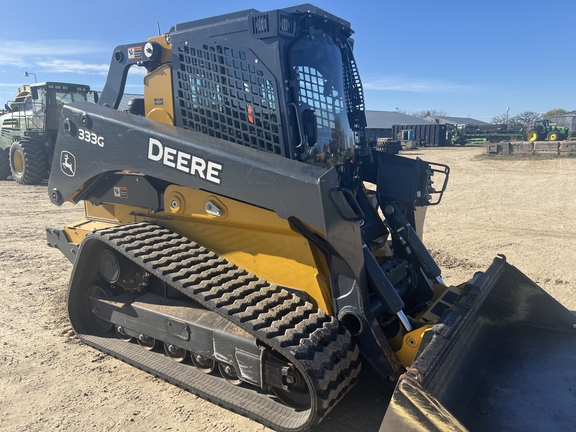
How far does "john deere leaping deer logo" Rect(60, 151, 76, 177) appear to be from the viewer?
153 inches

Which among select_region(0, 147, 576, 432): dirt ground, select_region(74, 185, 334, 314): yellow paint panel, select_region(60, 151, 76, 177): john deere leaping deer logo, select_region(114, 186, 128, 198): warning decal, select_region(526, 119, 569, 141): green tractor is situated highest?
select_region(526, 119, 569, 141): green tractor

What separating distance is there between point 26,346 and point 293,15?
353 centimetres

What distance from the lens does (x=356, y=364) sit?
9.46 ft

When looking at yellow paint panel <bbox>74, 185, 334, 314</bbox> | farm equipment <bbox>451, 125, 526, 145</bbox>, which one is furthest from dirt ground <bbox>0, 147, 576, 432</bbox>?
farm equipment <bbox>451, 125, 526, 145</bbox>

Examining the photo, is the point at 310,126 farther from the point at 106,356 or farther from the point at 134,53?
the point at 106,356

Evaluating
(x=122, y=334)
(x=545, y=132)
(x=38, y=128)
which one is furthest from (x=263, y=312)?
(x=545, y=132)

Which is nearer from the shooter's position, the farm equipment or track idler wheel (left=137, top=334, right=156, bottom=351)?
track idler wheel (left=137, top=334, right=156, bottom=351)

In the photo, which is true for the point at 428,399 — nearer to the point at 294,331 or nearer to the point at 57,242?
the point at 294,331

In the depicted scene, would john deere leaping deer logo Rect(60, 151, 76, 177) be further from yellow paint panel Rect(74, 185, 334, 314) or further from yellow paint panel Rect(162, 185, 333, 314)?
yellow paint panel Rect(162, 185, 333, 314)

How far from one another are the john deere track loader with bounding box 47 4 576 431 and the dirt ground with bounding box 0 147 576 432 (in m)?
0.21

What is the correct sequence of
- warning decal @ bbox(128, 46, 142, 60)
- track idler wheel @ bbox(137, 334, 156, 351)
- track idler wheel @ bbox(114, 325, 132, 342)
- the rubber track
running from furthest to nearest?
warning decal @ bbox(128, 46, 142, 60) < track idler wheel @ bbox(114, 325, 132, 342) < track idler wheel @ bbox(137, 334, 156, 351) < the rubber track

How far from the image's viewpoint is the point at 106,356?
3.88 m

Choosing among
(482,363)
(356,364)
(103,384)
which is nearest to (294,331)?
(356,364)

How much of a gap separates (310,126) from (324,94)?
43 centimetres
